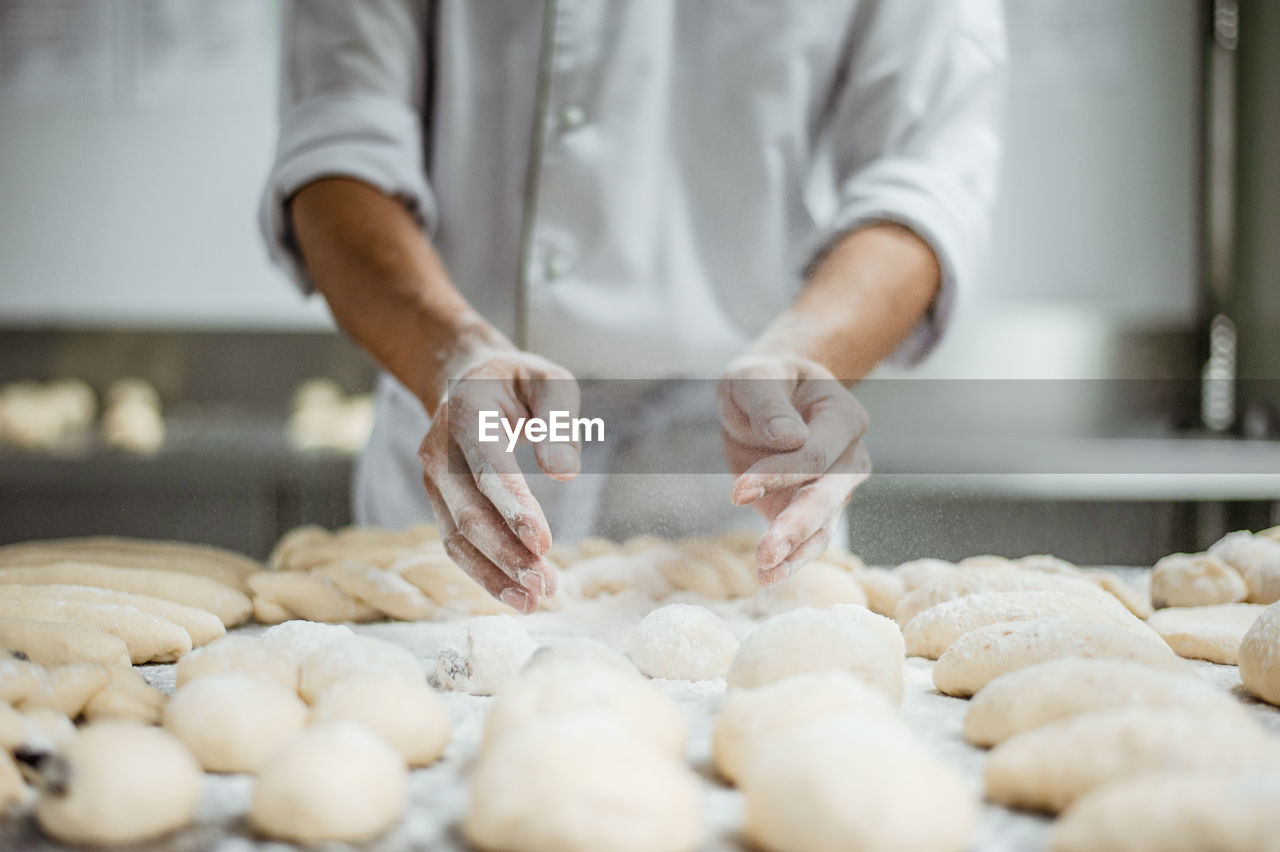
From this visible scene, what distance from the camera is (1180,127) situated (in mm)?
1528

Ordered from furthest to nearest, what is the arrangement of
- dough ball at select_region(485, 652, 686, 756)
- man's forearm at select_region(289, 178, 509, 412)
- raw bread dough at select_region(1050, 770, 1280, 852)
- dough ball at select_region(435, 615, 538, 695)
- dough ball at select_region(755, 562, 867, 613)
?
man's forearm at select_region(289, 178, 509, 412), dough ball at select_region(755, 562, 867, 613), dough ball at select_region(435, 615, 538, 695), dough ball at select_region(485, 652, 686, 756), raw bread dough at select_region(1050, 770, 1280, 852)

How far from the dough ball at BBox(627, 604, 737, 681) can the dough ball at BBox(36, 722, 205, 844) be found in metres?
0.25

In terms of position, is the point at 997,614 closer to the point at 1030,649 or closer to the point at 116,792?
the point at 1030,649

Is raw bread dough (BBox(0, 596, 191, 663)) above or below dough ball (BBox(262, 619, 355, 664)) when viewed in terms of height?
below

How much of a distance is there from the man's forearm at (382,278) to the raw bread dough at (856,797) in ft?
1.47

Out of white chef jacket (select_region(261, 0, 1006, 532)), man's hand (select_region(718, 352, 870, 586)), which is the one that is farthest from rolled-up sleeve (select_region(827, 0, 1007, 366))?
man's hand (select_region(718, 352, 870, 586))

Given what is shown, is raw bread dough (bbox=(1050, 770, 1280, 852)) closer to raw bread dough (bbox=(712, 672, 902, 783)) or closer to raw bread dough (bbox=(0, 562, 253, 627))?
raw bread dough (bbox=(712, 672, 902, 783))

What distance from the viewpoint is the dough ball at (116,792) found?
1.04 ft

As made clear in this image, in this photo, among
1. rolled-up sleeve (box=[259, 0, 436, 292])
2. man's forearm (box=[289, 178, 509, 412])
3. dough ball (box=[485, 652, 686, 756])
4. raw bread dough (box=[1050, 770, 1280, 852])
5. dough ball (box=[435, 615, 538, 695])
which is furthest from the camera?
rolled-up sleeve (box=[259, 0, 436, 292])

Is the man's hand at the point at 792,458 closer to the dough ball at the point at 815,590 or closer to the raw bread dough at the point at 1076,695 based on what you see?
the dough ball at the point at 815,590

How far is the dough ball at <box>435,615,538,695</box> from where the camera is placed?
49 cm

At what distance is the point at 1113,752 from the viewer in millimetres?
333

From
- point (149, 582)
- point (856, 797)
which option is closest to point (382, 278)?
point (149, 582)

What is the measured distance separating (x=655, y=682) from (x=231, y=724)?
22 cm
